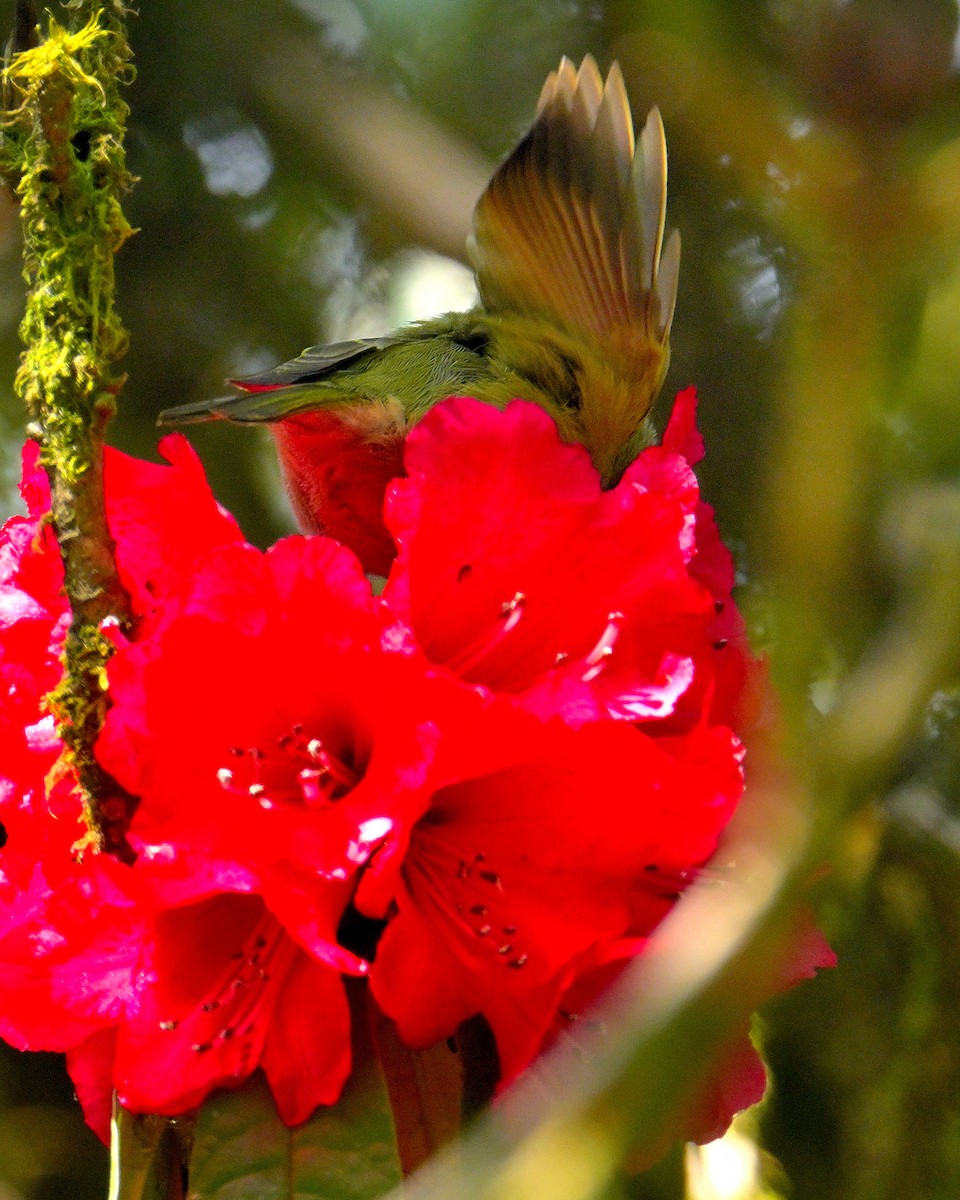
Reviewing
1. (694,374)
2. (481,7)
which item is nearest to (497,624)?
(694,374)

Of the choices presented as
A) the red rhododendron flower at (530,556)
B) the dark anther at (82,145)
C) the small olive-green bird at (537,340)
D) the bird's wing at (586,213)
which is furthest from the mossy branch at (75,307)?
the bird's wing at (586,213)

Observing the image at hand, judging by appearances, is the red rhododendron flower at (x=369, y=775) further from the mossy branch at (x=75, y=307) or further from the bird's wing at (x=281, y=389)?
the bird's wing at (x=281, y=389)

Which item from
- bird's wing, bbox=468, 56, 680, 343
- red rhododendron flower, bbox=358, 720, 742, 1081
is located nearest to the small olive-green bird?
bird's wing, bbox=468, 56, 680, 343

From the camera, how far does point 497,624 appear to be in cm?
116

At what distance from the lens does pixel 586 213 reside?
5.06 feet

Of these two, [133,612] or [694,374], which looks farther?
[694,374]

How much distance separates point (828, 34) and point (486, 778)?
681mm

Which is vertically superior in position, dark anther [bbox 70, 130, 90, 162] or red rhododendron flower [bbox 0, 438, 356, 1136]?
dark anther [bbox 70, 130, 90, 162]

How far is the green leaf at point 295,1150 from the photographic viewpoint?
1038 millimetres

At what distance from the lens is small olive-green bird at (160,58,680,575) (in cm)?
153

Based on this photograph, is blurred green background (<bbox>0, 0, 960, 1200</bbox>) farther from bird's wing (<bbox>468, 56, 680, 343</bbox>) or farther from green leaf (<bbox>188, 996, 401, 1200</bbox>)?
green leaf (<bbox>188, 996, 401, 1200</bbox>)

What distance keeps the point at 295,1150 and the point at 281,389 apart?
82 centimetres

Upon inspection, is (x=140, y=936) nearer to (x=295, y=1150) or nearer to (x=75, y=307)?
(x=295, y=1150)

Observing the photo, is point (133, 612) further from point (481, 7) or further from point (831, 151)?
point (481, 7)
